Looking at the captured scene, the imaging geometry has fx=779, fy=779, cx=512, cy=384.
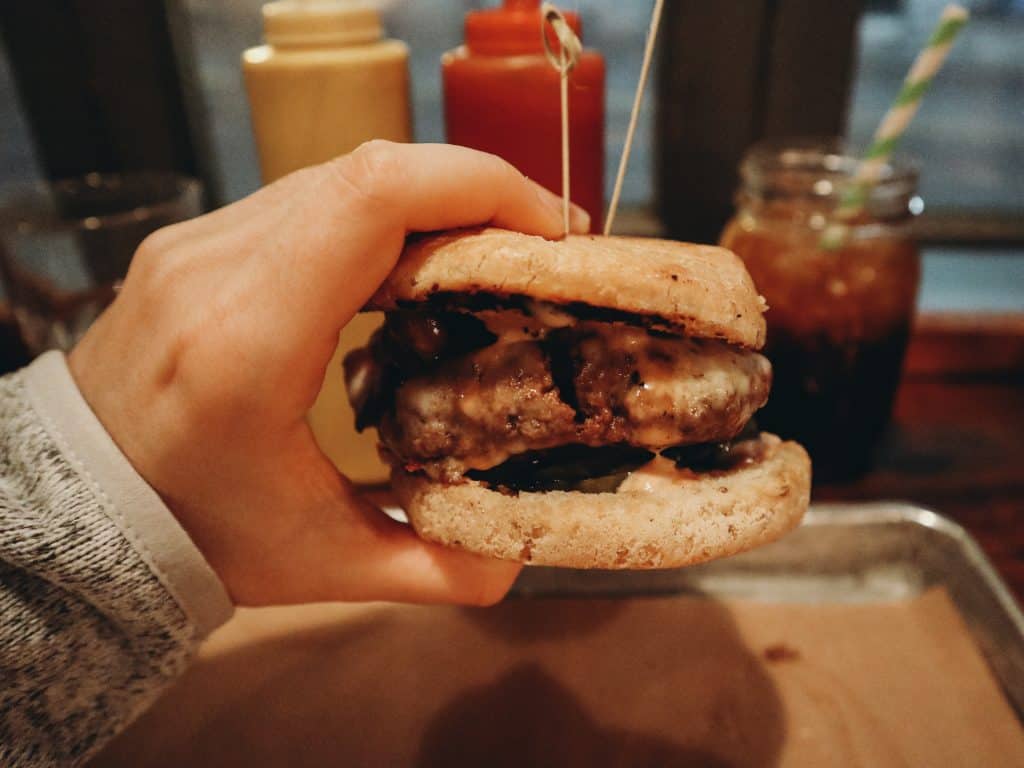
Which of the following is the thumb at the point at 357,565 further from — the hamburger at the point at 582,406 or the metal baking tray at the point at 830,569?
the metal baking tray at the point at 830,569

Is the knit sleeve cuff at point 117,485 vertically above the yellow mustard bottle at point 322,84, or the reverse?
the yellow mustard bottle at point 322,84

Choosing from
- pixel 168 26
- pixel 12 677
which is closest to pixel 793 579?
pixel 12 677

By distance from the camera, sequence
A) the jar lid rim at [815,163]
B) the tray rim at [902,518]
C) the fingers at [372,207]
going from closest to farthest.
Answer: the fingers at [372,207], the tray rim at [902,518], the jar lid rim at [815,163]

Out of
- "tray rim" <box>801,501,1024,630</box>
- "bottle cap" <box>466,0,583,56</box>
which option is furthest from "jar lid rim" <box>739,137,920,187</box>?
"tray rim" <box>801,501,1024,630</box>

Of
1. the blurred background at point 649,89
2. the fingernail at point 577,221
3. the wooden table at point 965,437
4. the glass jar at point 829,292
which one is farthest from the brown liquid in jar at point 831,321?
the fingernail at point 577,221

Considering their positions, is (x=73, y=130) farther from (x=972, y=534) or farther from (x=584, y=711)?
(x=972, y=534)

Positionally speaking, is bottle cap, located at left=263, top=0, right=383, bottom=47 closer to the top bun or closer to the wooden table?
the top bun

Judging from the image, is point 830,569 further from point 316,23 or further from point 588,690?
point 316,23
